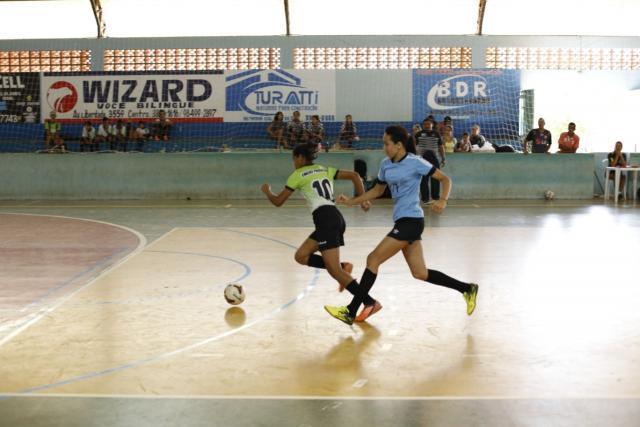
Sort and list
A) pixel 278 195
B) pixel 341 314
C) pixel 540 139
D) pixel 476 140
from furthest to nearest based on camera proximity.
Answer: pixel 476 140 → pixel 540 139 → pixel 278 195 → pixel 341 314

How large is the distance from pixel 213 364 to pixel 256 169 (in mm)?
17574

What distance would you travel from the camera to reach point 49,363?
7191 mm

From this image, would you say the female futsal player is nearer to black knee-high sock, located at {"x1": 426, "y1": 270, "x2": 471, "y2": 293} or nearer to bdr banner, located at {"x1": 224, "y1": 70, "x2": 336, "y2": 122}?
black knee-high sock, located at {"x1": 426, "y1": 270, "x2": 471, "y2": 293}

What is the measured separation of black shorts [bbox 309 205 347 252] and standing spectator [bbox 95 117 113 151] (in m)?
19.1

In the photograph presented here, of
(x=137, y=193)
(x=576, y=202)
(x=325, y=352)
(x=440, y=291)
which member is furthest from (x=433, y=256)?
(x=137, y=193)

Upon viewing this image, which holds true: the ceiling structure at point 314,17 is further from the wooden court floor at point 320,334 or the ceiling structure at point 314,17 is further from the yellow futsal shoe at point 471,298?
the yellow futsal shoe at point 471,298

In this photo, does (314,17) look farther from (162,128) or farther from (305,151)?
(305,151)

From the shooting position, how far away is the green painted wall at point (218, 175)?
24375 millimetres

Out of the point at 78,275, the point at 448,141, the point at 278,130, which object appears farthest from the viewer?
the point at 278,130

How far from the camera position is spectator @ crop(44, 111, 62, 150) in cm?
2731

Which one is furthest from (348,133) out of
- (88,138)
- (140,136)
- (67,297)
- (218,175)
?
(67,297)

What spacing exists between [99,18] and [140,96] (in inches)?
185

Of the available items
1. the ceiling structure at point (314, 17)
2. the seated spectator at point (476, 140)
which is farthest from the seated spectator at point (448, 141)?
the ceiling structure at point (314, 17)

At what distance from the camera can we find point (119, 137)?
87.1 feet
